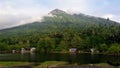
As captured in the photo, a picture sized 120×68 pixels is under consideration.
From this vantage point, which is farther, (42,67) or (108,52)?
(108,52)

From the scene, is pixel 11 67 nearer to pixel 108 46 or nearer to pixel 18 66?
pixel 18 66

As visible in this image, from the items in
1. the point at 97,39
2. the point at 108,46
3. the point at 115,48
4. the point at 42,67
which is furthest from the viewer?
the point at 97,39

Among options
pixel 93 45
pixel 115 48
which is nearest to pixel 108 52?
pixel 115 48

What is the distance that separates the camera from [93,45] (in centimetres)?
19562

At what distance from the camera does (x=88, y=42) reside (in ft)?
652

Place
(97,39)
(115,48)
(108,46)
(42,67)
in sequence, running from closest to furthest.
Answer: (42,67) → (115,48) → (108,46) → (97,39)

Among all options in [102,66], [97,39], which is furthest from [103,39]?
[102,66]

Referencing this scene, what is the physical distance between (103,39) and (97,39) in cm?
457

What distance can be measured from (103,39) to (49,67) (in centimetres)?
11111

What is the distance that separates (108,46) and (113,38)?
12.2 meters

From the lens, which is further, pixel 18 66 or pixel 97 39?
pixel 97 39

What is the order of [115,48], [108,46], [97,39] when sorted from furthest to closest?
1. [97,39]
2. [108,46]
3. [115,48]

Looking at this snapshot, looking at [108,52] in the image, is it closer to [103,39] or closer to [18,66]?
[103,39]

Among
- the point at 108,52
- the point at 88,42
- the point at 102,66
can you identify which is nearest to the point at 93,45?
the point at 88,42
